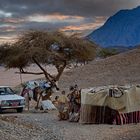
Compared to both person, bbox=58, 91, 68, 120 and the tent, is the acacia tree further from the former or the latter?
the tent

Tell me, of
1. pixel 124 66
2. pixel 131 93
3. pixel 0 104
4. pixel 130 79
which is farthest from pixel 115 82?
pixel 131 93

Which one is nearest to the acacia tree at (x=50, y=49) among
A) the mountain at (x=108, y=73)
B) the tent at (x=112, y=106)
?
the mountain at (x=108, y=73)

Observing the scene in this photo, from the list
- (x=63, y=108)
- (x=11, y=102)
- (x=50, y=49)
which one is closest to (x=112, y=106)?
(x=63, y=108)

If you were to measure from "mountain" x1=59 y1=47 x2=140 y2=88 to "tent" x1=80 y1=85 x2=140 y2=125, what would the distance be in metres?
27.9

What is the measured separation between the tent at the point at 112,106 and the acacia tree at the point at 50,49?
17157mm

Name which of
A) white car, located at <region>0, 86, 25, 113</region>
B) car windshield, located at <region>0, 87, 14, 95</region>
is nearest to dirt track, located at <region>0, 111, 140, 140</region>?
white car, located at <region>0, 86, 25, 113</region>

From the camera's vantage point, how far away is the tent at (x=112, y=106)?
20.9 meters

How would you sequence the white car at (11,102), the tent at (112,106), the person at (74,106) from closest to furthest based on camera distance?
1. the tent at (112,106)
2. the person at (74,106)
3. the white car at (11,102)

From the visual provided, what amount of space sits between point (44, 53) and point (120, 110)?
61.4 ft

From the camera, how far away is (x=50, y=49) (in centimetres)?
3978

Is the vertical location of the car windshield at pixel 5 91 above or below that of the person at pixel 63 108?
above

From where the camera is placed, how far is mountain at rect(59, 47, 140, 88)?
54062mm

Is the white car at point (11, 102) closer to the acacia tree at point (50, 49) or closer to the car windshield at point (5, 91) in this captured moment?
the car windshield at point (5, 91)

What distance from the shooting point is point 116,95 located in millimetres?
20984
